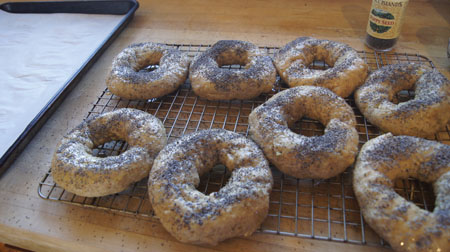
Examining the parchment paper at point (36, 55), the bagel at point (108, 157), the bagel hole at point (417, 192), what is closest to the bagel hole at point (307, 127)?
the bagel hole at point (417, 192)

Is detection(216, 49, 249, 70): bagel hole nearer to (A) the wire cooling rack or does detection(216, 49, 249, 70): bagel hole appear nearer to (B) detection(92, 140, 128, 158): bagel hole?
(A) the wire cooling rack

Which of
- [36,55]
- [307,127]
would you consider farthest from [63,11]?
[307,127]

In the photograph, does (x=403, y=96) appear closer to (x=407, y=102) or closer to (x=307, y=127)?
(x=407, y=102)

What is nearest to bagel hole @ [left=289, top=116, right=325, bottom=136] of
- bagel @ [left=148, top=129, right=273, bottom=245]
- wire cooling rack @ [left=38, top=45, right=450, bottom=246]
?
wire cooling rack @ [left=38, top=45, right=450, bottom=246]

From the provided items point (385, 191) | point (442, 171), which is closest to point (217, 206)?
point (385, 191)

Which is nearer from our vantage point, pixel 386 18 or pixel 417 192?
pixel 417 192

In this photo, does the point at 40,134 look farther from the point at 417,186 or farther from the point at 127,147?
the point at 417,186

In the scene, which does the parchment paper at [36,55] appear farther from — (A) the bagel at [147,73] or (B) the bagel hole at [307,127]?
(B) the bagel hole at [307,127]
